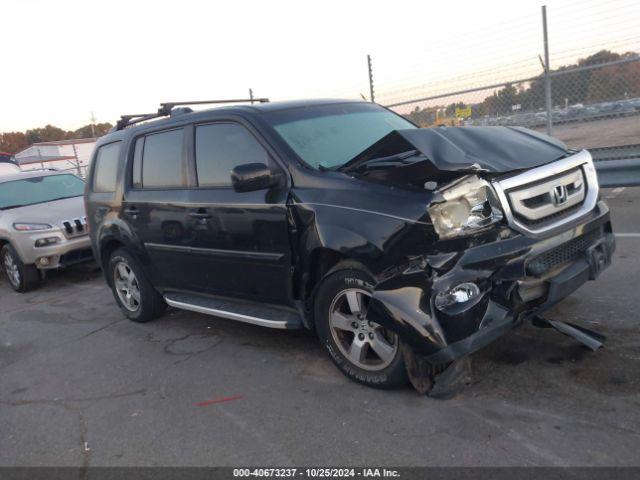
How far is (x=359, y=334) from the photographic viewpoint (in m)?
3.59

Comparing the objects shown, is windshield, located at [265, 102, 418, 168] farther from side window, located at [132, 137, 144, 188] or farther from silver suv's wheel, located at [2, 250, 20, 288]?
silver suv's wheel, located at [2, 250, 20, 288]

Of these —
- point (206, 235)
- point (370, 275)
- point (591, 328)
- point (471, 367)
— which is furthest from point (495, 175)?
point (206, 235)

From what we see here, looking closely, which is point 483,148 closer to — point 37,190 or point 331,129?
point 331,129

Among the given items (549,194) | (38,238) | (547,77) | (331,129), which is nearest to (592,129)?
(547,77)

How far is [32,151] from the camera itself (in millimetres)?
39062

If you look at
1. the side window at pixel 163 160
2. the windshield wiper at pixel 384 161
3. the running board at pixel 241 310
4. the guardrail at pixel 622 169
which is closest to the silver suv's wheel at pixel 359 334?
the running board at pixel 241 310

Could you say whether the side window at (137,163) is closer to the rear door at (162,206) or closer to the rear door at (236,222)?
the rear door at (162,206)

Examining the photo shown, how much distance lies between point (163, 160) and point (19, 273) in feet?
13.9

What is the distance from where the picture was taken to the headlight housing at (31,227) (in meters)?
7.86

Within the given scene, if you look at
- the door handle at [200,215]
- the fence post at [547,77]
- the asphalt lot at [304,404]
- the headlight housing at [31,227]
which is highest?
A: the fence post at [547,77]

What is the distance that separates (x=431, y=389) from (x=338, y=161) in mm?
1648

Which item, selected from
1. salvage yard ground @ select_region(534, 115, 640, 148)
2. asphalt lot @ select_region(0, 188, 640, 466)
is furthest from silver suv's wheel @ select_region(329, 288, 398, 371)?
salvage yard ground @ select_region(534, 115, 640, 148)

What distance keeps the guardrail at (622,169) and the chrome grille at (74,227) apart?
689cm

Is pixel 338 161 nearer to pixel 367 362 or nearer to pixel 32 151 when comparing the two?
pixel 367 362
